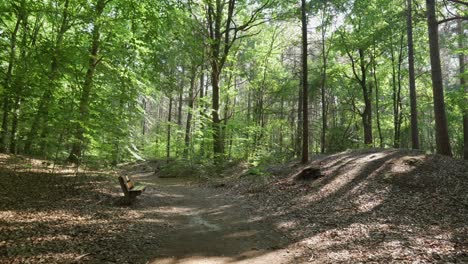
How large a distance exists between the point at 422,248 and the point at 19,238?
7.39 metres

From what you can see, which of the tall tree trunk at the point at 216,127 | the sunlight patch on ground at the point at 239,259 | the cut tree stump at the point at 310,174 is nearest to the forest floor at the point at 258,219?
the sunlight patch on ground at the point at 239,259

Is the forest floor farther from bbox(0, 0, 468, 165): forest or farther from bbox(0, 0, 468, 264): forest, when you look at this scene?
bbox(0, 0, 468, 165): forest

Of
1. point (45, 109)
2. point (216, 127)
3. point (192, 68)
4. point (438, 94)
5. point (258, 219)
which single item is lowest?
point (258, 219)

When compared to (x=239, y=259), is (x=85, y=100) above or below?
above

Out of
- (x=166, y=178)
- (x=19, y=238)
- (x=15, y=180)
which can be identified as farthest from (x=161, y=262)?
(x=166, y=178)

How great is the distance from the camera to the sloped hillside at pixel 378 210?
559cm

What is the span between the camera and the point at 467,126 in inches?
797

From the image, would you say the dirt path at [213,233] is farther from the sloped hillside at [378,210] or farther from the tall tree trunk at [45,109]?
the tall tree trunk at [45,109]

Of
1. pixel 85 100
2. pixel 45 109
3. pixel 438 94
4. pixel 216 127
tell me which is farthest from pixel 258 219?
pixel 216 127

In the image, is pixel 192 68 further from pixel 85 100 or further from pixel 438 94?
pixel 438 94

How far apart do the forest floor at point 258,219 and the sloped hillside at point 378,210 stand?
3cm

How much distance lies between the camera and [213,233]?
24.4 ft

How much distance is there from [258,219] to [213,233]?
177cm

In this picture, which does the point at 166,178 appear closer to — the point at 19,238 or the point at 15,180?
the point at 15,180
